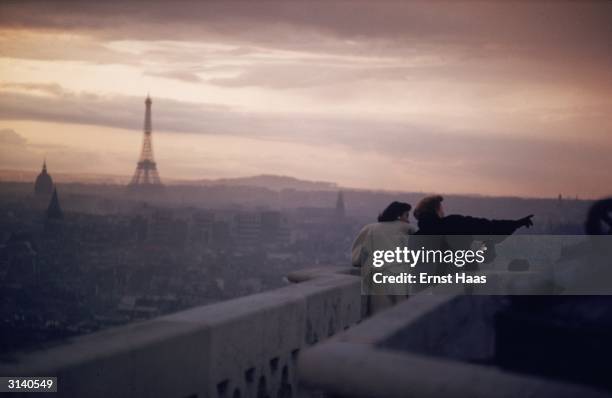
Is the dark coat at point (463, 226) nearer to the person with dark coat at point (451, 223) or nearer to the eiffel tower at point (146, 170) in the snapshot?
the person with dark coat at point (451, 223)

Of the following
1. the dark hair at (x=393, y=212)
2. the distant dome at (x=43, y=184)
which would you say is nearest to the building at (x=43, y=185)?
the distant dome at (x=43, y=184)

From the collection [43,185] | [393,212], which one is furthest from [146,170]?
[393,212]

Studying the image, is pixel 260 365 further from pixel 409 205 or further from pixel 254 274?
pixel 254 274

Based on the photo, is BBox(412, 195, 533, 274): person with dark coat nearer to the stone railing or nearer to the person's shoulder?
the person's shoulder

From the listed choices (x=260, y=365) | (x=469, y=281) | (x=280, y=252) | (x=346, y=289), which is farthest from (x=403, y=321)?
(x=280, y=252)

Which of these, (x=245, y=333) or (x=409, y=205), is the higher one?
(x=409, y=205)

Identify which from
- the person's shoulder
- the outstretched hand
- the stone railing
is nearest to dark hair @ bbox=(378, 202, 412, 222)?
the person's shoulder
